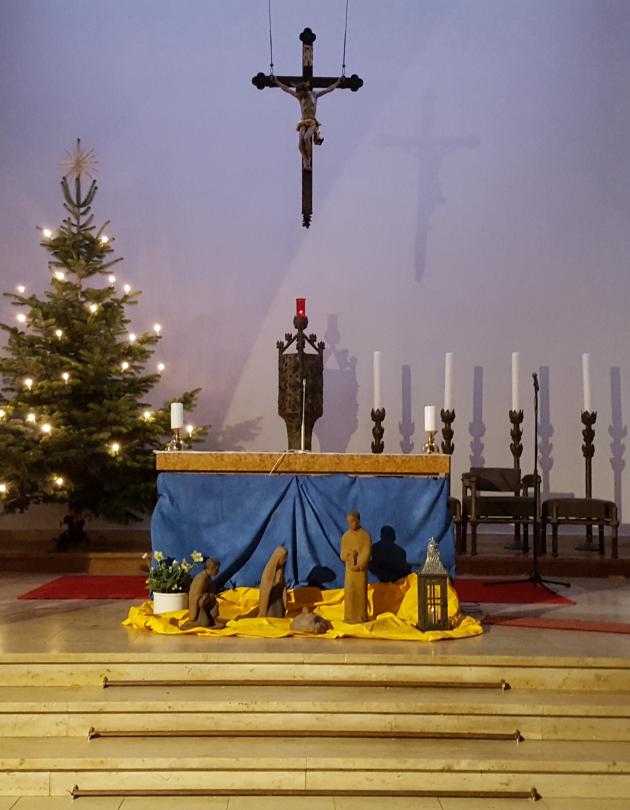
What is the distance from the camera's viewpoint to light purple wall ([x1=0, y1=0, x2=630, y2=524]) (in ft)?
28.4

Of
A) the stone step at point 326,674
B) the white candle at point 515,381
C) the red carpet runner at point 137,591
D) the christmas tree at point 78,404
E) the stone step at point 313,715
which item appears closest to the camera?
the stone step at point 313,715

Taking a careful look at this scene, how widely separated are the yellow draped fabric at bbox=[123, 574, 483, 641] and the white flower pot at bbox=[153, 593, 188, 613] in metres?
0.05

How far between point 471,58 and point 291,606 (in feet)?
19.8

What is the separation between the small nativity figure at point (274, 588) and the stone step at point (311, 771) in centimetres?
135

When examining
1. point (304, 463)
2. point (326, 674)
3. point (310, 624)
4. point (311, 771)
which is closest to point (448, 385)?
point (304, 463)

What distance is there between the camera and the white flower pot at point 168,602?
16.9 ft

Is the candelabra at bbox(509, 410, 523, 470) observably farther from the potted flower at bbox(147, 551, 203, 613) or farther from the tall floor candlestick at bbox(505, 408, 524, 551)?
the potted flower at bbox(147, 551, 203, 613)

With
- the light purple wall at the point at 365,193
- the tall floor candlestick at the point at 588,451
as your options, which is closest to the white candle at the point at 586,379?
the tall floor candlestick at the point at 588,451

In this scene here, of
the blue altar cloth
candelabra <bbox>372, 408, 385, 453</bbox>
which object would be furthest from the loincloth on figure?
the blue altar cloth

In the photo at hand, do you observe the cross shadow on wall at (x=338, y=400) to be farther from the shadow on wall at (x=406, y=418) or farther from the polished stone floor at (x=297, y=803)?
the polished stone floor at (x=297, y=803)

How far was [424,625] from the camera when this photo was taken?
485 centimetres

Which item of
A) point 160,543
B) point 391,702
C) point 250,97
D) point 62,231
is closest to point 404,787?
point 391,702

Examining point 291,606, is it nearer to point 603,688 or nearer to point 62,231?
point 603,688

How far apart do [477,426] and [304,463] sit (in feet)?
11.7
